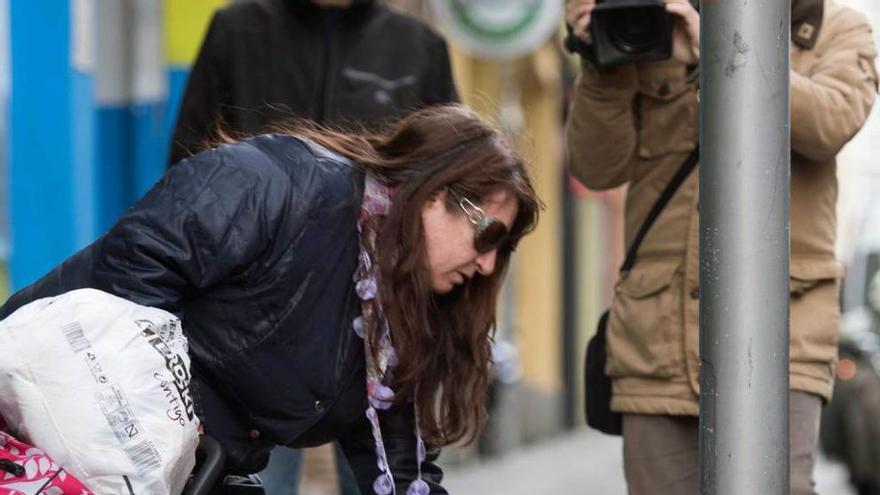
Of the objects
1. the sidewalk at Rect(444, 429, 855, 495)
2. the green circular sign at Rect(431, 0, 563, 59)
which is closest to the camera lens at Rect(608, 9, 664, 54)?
the sidewalk at Rect(444, 429, 855, 495)

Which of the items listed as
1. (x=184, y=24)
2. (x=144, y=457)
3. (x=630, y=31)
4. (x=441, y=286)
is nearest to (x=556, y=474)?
(x=184, y=24)

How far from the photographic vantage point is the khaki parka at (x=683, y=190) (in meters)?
3.82

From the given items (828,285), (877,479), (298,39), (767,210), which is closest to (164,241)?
(767,210)

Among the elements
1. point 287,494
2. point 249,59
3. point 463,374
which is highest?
point 249,59

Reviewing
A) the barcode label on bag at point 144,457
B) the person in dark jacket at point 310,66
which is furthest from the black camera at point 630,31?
the barcode label on bag at point 144,457

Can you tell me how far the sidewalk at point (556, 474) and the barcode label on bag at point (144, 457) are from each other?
306 inches

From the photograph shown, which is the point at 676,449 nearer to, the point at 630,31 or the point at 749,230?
the point at 630,31

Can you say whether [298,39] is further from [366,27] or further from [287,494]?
[287,494]

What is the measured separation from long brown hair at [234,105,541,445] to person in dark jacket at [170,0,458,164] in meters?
1.26

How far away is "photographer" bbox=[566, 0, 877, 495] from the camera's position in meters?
3.81

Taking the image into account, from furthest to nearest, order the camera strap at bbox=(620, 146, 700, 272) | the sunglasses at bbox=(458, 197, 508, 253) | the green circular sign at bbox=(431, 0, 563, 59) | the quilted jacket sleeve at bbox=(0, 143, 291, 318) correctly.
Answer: the green circular sign at bbox=(431, 0, 563, 59), the camera strap at bbox=(620, 146, 700, 272), the sunglasses at bbox=(458, 197, 508, 253), the quilted jacket sleeve at bbox=(0, 143, 291, 318)

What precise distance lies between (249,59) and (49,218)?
1948 mm

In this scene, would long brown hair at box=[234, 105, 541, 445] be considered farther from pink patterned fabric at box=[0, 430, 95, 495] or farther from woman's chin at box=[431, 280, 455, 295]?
pink patterned fabric at box=[0, 430, 95, 495]

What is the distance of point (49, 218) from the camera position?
256 inches
